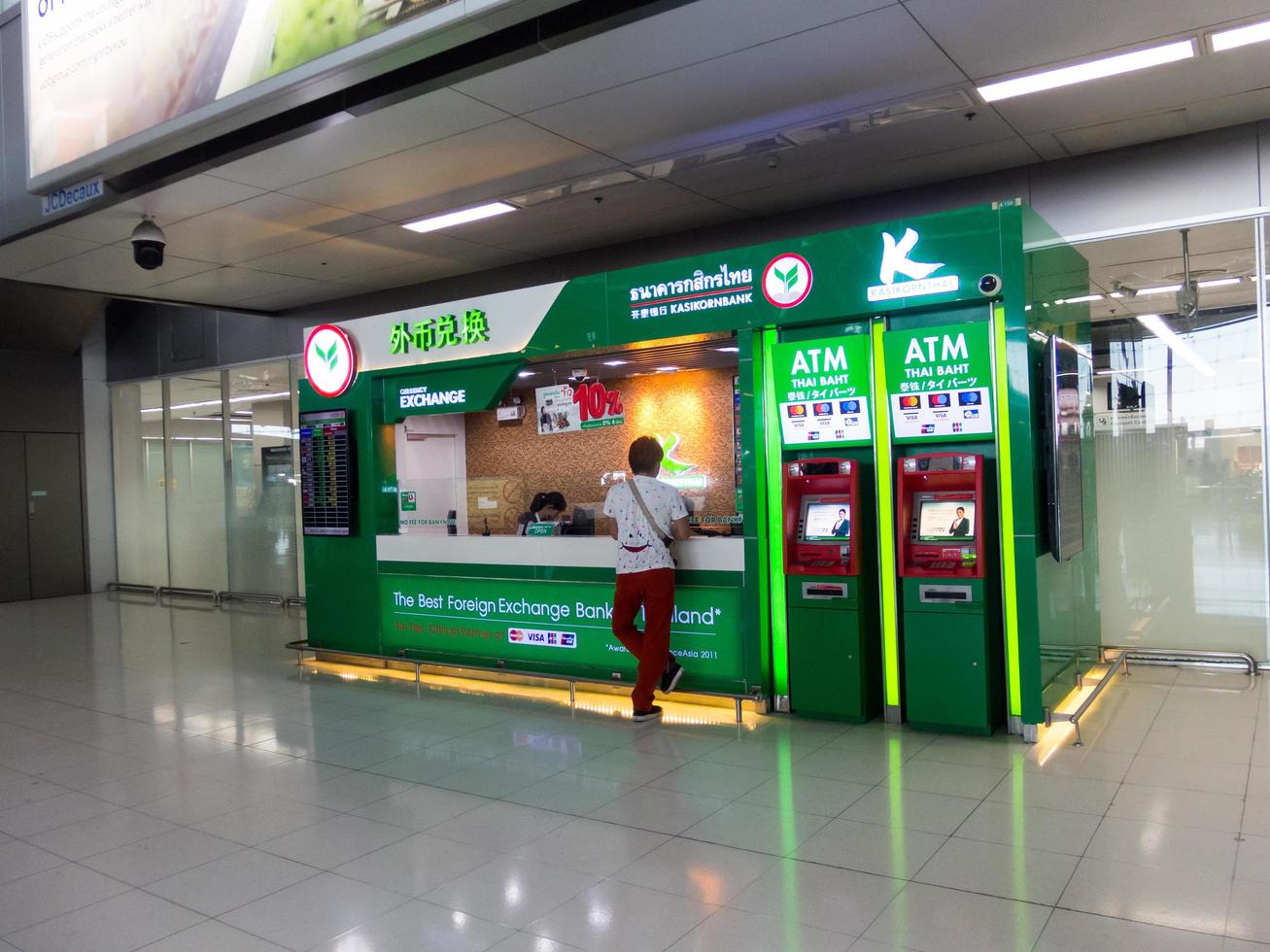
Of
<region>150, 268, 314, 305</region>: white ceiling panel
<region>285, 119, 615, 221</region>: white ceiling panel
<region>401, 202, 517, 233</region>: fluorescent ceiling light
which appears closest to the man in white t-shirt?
<region>285, 119, 615, 221</region>: white ceiling panel

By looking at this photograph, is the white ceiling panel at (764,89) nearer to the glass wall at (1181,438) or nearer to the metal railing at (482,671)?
the glass wall at (1181,438)

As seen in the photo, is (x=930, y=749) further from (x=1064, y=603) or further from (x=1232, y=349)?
(x=1232, y=349)

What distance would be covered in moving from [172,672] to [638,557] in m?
4.24

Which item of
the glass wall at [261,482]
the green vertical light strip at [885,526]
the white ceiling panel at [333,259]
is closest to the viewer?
the green vertical light strip at [885,526]

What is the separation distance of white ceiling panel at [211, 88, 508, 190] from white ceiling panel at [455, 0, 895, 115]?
211 mm

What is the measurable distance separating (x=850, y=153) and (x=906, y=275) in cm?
154

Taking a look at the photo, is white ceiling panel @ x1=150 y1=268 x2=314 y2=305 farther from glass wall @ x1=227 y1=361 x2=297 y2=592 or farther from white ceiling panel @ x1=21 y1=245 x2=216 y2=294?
glass wall @ x1=227 y1=361 x2=297 y2=592

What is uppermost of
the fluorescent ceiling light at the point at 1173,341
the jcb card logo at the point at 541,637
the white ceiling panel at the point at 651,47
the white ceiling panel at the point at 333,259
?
the white ceiling panel at the point at 333,259

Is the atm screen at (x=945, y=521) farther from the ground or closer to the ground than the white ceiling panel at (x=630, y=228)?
closer to the ground

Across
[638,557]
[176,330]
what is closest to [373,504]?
[638,557]

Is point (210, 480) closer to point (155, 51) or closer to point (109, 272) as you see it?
point (109, 272)

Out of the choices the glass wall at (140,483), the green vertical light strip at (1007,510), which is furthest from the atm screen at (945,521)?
the glass wall at (140,483)

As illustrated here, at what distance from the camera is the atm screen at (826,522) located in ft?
16.3

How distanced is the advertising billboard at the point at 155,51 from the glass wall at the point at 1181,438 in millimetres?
4706
